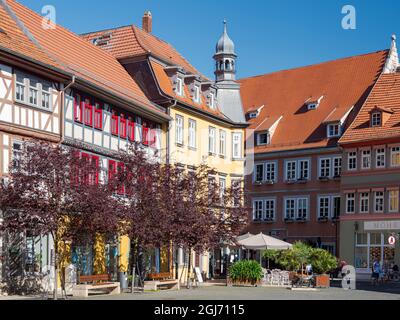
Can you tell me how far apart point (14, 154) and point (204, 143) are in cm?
1925

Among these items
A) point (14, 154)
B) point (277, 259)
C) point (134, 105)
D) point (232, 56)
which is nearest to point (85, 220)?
point (14, 154)

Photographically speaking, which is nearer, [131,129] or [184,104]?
[131,129]

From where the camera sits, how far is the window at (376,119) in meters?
54.8

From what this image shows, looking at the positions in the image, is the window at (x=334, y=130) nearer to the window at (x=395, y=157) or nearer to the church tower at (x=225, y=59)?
the window at (x=395, y=157)

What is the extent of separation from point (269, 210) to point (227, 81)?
42.8 ft

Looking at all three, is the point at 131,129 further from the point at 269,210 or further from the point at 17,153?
the point at 269,210

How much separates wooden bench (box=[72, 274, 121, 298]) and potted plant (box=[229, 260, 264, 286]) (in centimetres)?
930

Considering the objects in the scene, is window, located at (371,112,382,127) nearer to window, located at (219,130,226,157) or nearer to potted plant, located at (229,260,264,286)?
window, located at (219,130,226,157)

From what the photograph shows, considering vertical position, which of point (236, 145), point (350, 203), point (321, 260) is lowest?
point (321, 260)

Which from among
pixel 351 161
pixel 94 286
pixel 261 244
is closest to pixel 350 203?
pixel 351 161

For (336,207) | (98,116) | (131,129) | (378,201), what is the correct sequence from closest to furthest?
(98,116) → (131,129) → (378,201) → (336,207)

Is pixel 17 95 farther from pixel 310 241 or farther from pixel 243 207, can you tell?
pixel 310 241

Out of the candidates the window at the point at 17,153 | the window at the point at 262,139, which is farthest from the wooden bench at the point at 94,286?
the window at the point at 262,139

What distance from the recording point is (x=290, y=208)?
62.1m
